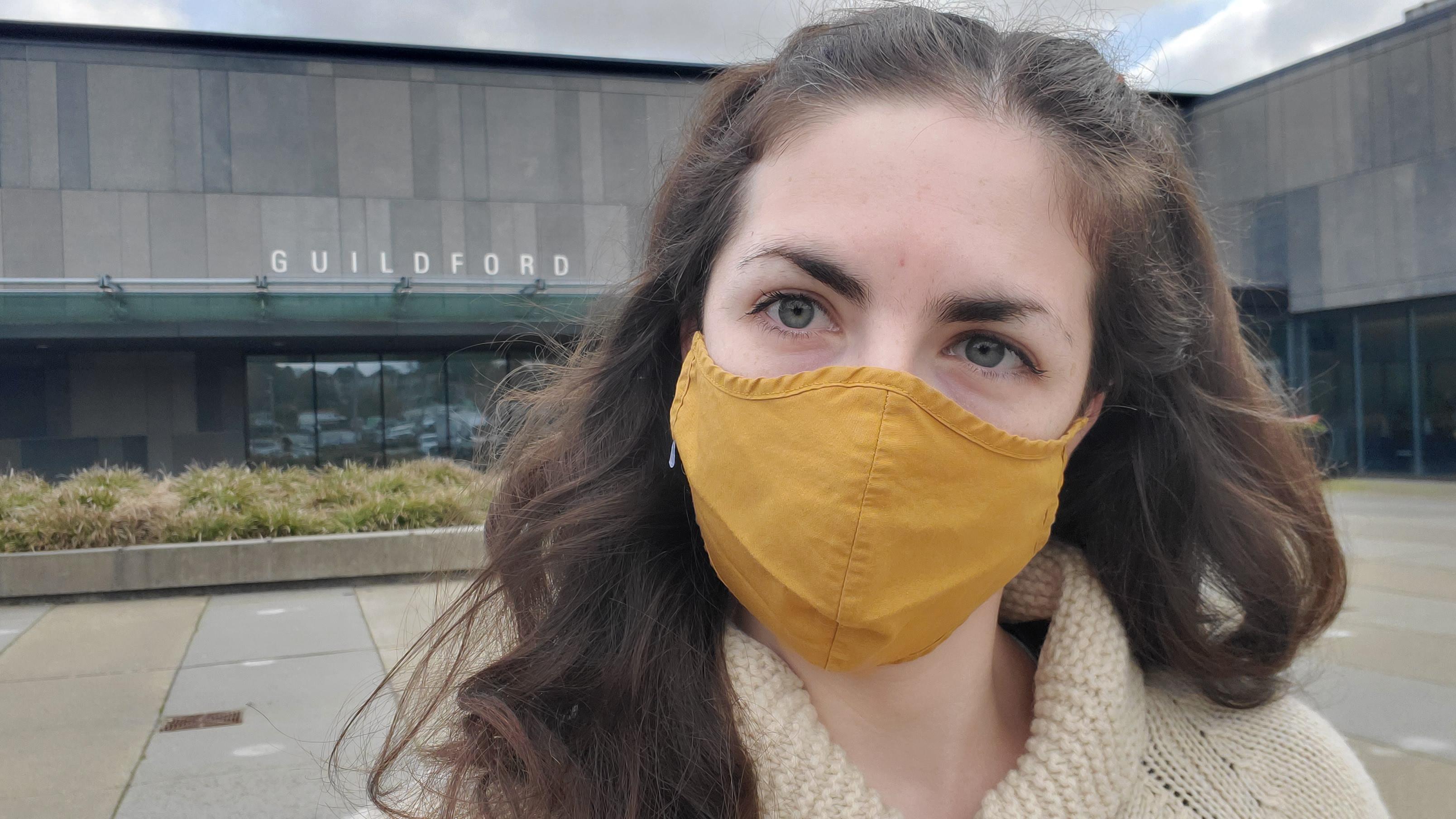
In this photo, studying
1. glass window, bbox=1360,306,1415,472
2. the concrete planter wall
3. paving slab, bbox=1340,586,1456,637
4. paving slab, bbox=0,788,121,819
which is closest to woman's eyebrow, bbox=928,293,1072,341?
paving slab, bbox=0,788,121,819

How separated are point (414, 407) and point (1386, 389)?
1747 centimetres

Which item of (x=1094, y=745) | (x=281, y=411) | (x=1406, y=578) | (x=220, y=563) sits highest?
(x=281, y=411)

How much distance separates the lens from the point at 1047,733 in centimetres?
146

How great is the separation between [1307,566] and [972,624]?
2.37 feet

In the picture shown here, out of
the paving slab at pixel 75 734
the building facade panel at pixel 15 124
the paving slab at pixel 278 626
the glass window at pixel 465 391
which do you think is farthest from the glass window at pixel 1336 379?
the building facade panel at pixel 15 124

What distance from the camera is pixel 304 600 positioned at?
8.02 metres

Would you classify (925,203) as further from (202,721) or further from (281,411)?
(281,411)

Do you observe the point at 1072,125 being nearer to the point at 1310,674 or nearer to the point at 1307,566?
the point at 1307,566

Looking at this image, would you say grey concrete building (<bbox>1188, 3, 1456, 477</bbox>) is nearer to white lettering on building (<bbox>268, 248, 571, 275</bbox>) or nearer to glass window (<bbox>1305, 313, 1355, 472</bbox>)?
glass window (<bbox>1305, 313, 1355, 472</bbox>)

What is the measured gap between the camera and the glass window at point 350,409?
730 inches

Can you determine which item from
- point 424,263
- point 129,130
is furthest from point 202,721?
point 129,130

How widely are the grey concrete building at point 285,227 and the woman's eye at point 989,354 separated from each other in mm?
15282

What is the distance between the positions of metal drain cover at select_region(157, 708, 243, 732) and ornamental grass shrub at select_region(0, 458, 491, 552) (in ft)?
10.1

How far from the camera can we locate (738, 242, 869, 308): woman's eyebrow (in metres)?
1.24
